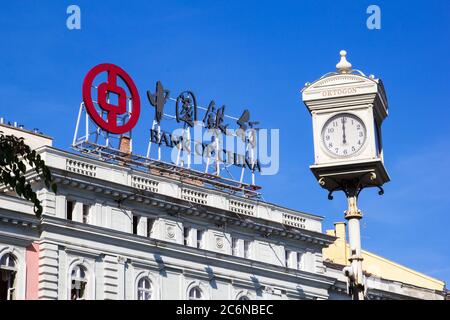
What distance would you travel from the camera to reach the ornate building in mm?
49438

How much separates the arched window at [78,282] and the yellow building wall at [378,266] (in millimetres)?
30787

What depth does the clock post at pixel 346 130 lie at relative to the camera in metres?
21.3

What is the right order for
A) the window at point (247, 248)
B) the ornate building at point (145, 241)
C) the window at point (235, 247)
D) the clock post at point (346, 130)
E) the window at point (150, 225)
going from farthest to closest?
the window at point (247, 248)
the window at point (235, 247)
the window at point (150, 225)
the ornate building at point (145, 241)
the clock post at point (346, 130)

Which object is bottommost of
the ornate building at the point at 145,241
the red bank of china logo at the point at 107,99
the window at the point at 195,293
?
the window at the point at 195,293

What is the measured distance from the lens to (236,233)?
198ft

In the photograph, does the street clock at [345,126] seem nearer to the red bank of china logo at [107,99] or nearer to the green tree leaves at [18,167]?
the green tree leaves at [18,167]

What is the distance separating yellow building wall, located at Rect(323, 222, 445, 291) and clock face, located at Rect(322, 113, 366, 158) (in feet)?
187

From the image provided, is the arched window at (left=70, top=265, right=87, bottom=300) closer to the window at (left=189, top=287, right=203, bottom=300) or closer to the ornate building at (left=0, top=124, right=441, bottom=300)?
the ornate building at (left=0, top=124, right=441, bottom=300)

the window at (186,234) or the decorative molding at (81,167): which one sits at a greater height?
the decorative molding at (81,167)

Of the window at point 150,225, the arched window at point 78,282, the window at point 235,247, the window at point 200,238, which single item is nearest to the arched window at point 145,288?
the window at point 150,225

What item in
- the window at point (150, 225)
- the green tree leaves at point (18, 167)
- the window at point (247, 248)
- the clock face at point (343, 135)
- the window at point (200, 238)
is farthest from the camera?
the window at point (247, 248)
